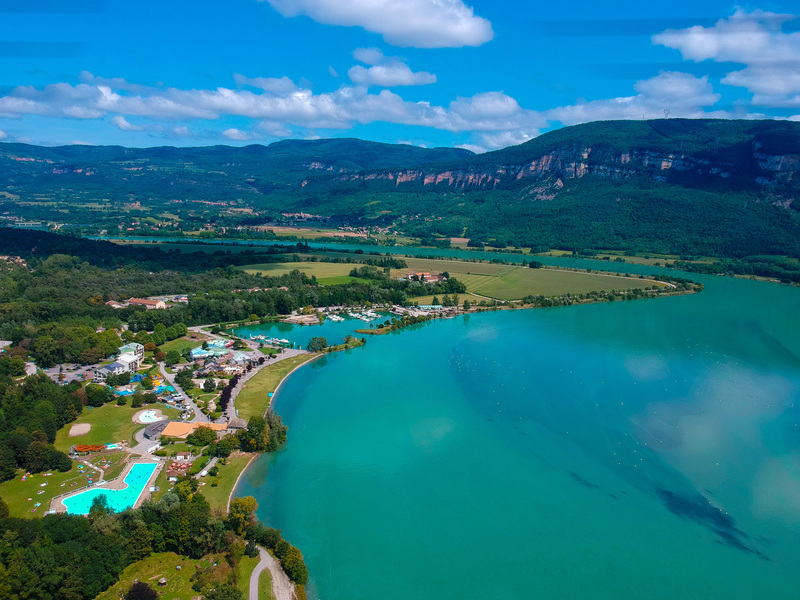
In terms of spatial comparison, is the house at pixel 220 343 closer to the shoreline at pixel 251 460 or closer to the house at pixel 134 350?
the house at pixel 134 350

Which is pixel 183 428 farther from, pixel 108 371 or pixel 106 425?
pixel 108 371

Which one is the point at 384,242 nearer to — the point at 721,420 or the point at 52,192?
the point at 721,420

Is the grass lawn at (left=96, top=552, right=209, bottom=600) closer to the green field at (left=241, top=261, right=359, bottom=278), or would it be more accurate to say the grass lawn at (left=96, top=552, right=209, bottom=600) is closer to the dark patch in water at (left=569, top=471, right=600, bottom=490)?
the dark patch in water at (left=569, top=471, right=600, bottom=490)

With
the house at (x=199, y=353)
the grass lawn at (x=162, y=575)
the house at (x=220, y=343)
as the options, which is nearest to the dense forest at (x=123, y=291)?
the house at (x=220, y=343)

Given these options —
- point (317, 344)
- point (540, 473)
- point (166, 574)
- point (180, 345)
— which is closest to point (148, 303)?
point (180, 345)

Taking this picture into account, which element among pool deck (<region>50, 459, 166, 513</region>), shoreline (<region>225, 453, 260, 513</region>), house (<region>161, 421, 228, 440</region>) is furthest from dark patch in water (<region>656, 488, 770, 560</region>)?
pool deck (<region>50, 459, 166, 513</region>)

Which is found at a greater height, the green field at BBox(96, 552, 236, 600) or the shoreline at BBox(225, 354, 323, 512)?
the green field at BBox(96, 552, 236, 600)

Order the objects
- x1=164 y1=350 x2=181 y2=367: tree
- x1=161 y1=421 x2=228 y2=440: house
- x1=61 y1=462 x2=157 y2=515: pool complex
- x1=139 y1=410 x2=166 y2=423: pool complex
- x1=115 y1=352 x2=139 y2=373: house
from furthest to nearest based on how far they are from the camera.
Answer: x1=164 y1=350 x2=181 y2=367: tree < x1=115 y1=352 x2=139 y2=373: house < x1=139 y1=410 x2=166 y2=423: pool complex < x1=161 y1=421 x2=228 y2=440: house < x1=61 y1=462 x2=157 y2=515: pool complex
